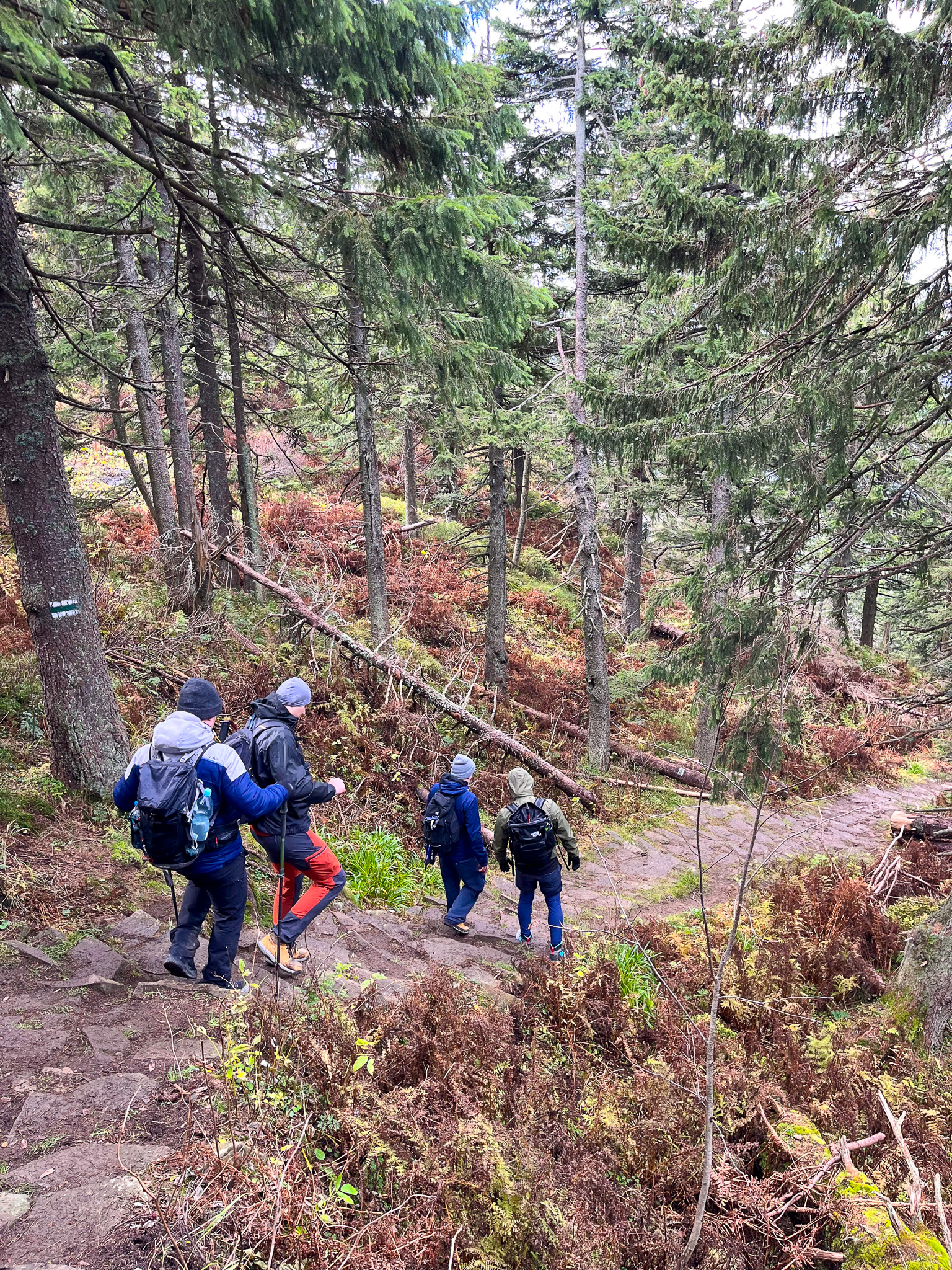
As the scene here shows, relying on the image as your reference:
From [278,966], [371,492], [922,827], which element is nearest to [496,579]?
[371,492]

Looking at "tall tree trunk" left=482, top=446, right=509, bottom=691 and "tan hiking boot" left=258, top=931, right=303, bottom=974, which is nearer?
"tan hiking boot" left=258, top=931, right=303, bottom=974

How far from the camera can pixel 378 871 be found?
776cm

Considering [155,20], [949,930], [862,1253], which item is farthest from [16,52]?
[949,930]

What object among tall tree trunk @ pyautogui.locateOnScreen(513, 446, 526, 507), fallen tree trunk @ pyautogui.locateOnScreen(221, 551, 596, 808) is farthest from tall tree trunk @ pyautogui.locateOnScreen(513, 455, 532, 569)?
fallen tree trunk @ pyautogui.locateOnScreen(221, 551, 596, 808)

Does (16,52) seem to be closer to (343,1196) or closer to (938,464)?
(343,1196)

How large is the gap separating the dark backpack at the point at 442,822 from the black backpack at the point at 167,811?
3051 mm

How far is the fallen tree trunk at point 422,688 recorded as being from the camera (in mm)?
11109

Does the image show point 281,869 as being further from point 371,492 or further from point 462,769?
point 371,492

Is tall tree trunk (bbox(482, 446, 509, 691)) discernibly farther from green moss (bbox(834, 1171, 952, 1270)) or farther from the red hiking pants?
green moss (bbox(834, 1171, 952, 1270))

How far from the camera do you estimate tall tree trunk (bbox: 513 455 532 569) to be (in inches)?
842

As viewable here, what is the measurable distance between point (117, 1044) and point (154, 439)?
1143cm

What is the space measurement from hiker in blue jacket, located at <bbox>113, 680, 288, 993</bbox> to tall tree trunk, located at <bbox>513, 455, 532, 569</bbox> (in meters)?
17.1

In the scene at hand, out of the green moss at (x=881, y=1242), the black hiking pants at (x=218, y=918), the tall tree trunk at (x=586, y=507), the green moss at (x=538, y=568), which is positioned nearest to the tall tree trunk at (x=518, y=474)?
the green moss at (x=538, y=568)

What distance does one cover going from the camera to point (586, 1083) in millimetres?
4152
